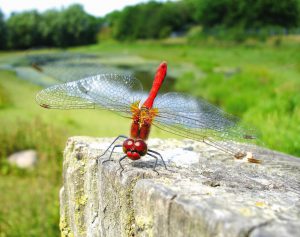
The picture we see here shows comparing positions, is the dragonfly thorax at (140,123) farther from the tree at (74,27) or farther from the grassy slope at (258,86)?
the tree at (74,27)

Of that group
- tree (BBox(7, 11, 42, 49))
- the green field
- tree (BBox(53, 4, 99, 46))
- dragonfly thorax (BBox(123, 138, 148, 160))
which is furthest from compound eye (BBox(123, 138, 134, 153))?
tree (BBox(7, 11, 42, 49))

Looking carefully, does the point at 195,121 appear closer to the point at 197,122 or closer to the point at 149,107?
the point at 197,122

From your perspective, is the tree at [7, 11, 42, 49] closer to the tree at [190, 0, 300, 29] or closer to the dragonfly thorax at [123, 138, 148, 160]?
the tree at [190, 0, 300, 29]

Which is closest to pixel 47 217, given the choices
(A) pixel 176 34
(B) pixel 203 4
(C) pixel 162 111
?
(C) pixel 162 111

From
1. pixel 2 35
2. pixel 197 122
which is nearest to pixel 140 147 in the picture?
pixel 197 122

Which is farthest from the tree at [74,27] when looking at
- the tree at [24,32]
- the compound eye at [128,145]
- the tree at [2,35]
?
the compound eye at [128,145]

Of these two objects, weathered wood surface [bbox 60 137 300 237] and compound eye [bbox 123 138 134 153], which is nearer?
weathered wood surface [bbox 60 137 300 237]

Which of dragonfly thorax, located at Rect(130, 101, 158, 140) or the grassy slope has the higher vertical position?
dragonfly thorax, located at Rect(130, 101, 158, 140)
